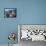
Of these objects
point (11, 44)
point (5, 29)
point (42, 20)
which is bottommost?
point (11, 44)

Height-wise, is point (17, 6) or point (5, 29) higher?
point (17, 6)

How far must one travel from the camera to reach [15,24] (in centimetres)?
344

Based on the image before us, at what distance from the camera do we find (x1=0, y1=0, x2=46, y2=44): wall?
3439mm

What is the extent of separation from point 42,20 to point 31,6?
481 millimetres

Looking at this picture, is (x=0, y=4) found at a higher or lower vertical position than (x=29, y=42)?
higher

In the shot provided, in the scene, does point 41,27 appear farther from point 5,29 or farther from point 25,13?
point 5,29

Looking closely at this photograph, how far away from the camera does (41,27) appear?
11.0ft

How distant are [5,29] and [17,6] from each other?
697 millimetres

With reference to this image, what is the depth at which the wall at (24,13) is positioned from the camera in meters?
3.44

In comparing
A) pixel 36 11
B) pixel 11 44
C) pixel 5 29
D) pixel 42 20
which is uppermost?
pixel 36 11

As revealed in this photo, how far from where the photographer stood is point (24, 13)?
136 inches

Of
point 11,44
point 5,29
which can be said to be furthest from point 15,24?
point 11,44

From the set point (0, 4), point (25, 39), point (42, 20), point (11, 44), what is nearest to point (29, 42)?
point (25, 39)

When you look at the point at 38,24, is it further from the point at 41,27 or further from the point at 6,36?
the point at 6,36
